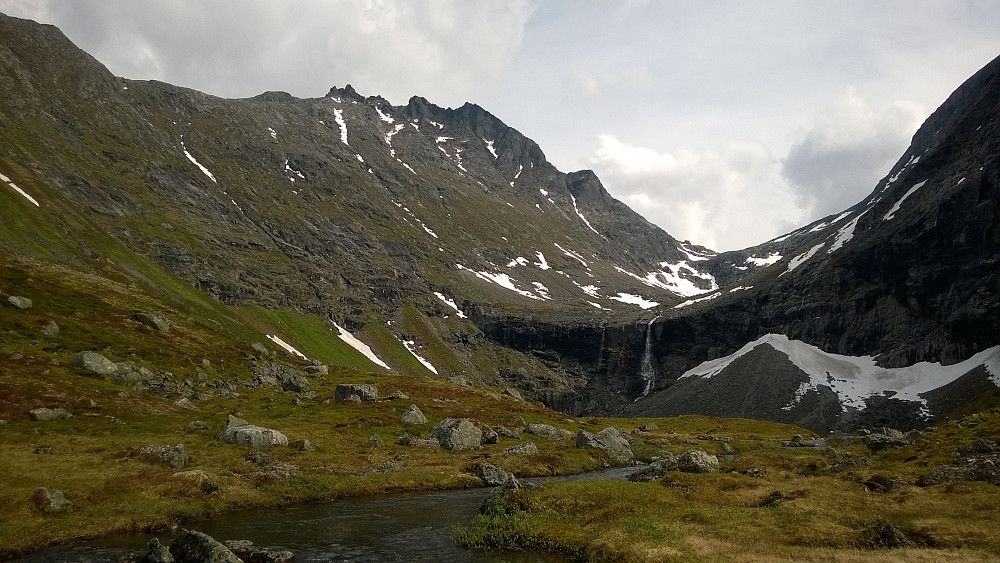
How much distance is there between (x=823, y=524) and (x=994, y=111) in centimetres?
22720

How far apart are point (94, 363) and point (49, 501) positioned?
45.8 metres

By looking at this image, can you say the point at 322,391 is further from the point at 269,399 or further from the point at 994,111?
the point at 994,111

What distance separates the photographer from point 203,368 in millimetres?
95000

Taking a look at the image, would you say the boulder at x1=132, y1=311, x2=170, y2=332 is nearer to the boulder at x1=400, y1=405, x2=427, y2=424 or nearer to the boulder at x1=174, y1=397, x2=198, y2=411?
the boulder at x1=174, y1=397, x2=198, y2=411

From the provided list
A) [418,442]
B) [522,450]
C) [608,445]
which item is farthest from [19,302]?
[608,445]

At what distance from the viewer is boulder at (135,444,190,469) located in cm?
4772

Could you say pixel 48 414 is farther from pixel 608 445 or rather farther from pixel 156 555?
pixel 608 445

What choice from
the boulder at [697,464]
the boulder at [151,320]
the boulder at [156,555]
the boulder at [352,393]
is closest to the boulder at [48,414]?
the boulder at [156,555]

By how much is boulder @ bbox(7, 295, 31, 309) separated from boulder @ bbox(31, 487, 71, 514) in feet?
224

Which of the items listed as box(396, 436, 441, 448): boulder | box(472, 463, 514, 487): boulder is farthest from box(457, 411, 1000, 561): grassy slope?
box(396, 436, 441, 448): boulder

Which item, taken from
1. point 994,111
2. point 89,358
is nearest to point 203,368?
point 89,358

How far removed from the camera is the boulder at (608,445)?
256 feet

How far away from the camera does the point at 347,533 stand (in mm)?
36812

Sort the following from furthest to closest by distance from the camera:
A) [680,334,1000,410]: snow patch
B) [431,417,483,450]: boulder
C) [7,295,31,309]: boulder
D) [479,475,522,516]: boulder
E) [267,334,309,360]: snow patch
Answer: [267,334,309,360]: snow patch → [680,334,1000,410]: snow patch → [7,295,31,309]: boulder → [431,417,483,450]: boulder → [479,475,522,516]: boulder
